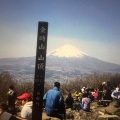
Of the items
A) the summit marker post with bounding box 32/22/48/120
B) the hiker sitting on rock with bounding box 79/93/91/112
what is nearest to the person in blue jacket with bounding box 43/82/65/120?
the summit marker post with bounding box 32/22/48/120

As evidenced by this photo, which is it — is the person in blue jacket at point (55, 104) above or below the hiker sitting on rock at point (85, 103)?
above

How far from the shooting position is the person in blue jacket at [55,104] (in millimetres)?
5793

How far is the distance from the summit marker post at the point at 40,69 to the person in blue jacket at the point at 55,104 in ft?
1.09

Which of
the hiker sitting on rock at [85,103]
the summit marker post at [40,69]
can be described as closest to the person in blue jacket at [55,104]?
the summit marker post at [40,69]

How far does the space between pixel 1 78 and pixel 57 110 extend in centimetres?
738

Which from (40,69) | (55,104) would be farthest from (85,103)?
(55,104)

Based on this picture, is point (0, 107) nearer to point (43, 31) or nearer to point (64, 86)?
point (43, 31)

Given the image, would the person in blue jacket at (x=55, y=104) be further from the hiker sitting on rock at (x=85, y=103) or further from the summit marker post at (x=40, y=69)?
the hiker sitting on rock at (x=85, y=103)

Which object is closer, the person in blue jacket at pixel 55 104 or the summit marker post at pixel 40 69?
the person in blue jacket at pixel 55 104

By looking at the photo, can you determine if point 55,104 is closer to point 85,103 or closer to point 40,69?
point 40,69

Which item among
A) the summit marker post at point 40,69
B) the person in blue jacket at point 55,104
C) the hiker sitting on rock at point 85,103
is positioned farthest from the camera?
the hiker sitting on rock at point 85,103

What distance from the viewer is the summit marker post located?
20.2 ft

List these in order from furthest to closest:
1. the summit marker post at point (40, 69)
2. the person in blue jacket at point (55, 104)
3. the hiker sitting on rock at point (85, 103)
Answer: the hiker sitting on rock at point (85, 103) < the summit marker post at point (40, 69) < the person in blue jacket at point (55, 104)

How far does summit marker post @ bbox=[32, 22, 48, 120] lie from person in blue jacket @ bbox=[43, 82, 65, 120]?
33cm
